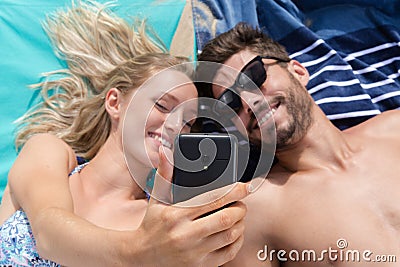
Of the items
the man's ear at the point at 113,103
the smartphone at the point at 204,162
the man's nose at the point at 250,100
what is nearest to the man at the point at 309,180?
the man's nose at the point at 250,100

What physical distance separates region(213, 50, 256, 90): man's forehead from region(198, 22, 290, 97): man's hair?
0.06ft

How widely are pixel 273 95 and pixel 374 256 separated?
0.58m

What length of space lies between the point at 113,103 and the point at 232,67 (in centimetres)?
45

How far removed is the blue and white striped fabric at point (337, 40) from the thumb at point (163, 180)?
1.08m

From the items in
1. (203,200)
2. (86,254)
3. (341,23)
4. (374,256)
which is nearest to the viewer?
(203,200)

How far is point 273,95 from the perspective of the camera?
1.58m

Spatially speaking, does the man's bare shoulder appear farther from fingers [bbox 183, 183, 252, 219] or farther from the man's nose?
fingers [bbox 183, 183, 252, 219]

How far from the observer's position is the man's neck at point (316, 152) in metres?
1.65

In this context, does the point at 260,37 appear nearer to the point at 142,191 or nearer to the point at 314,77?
the point at 314,77

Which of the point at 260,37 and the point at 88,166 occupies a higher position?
the point at 260,37

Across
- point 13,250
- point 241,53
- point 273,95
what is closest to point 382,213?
point 273,95

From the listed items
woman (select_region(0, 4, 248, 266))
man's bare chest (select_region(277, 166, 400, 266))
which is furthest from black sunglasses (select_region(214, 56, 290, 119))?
man's bare chest (select_region(277, 166, 400, 266))

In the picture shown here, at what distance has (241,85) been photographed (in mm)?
1552

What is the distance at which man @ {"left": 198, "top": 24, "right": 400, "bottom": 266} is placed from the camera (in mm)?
1463
